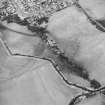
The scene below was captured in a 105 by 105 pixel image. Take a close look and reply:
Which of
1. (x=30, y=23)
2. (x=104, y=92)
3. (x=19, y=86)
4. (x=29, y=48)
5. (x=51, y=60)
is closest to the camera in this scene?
(x=104, y=92)

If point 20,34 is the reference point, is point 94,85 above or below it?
below

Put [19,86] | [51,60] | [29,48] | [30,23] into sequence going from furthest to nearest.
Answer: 1. [30,23]
2. [29,48]
3. [51,60]
4. [19,86]

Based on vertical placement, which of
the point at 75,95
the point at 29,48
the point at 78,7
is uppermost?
the point at 78,7

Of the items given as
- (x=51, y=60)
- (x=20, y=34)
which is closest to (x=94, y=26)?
(x=51, y=60)

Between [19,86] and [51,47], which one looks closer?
[19,86]

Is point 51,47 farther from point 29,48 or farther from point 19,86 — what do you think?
point 19,86

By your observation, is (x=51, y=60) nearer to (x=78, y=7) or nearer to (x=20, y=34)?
(x=20, y=34)
